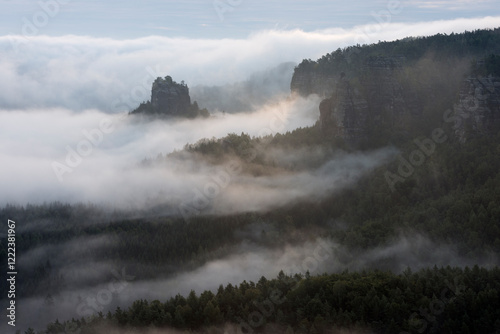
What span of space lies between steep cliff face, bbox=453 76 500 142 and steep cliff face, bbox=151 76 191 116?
93.3m

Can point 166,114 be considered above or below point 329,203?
above

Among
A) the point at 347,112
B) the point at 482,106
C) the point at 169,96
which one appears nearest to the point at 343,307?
the point at 482,106

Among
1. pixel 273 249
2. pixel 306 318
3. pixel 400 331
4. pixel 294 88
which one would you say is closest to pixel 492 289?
pixel 400 331

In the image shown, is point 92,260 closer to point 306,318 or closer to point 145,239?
point 145,239

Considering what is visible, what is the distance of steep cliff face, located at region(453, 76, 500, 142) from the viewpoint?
412 feet

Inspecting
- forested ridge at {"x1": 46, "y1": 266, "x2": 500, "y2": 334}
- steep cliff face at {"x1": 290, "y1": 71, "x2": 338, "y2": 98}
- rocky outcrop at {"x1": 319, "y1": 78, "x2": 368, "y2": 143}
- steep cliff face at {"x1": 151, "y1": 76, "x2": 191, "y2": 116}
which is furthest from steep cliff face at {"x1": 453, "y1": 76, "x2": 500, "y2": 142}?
steep cliff face at {"x1": 151, "y1": 76, "x2": 191, "y2": 116}

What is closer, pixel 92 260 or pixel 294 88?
pixel 92 260

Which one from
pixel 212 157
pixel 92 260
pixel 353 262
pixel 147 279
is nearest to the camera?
pixel 353 262

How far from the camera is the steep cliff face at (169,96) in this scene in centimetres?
18662

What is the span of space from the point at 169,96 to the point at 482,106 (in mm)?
98676

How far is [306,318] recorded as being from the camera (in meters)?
73.6

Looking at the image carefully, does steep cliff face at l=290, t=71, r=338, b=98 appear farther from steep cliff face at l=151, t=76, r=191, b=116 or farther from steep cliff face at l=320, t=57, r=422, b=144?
steep cliff face at l=151, t=76, r=191, b=116

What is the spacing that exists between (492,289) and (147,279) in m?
66.6

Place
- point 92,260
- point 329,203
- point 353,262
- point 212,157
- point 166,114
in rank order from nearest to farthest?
point 353,262, point 92,260, point 329,203, point 212,157, point 166,114
